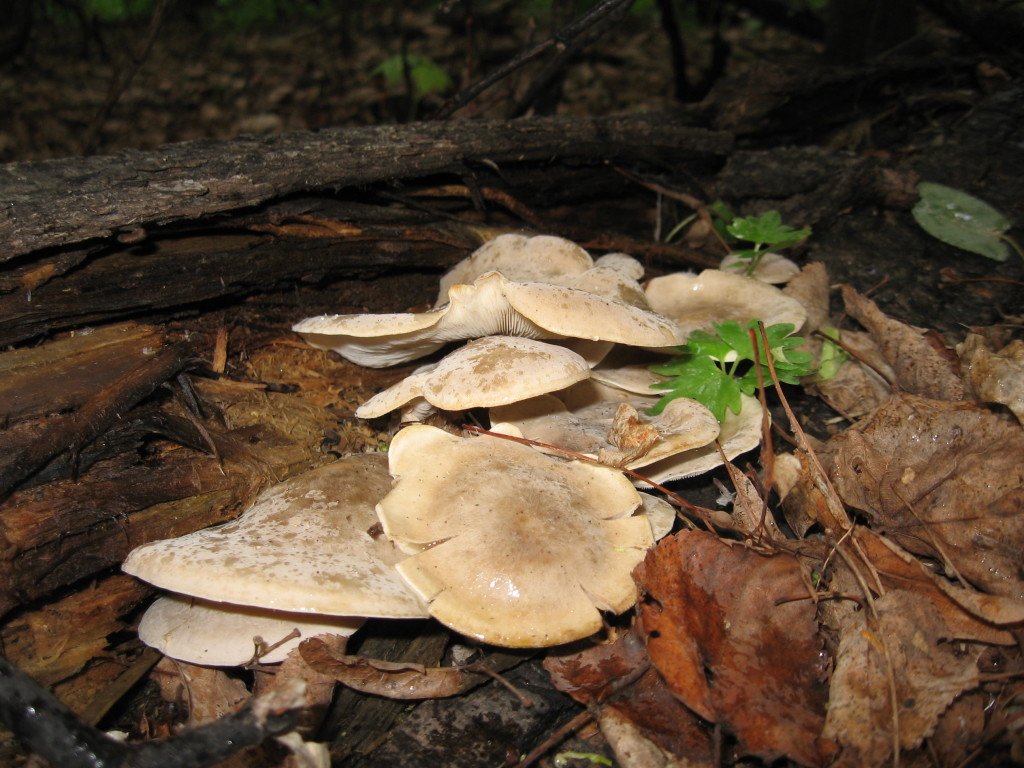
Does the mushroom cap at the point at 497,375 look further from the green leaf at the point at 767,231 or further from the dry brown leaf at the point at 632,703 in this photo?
the green leaf at the point at 767,231

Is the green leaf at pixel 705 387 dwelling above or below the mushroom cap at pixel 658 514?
above

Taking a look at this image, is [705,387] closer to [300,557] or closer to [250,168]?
[300,557]

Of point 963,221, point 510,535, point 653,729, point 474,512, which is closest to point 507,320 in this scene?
point 474,512

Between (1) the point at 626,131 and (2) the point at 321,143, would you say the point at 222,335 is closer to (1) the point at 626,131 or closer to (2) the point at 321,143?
(2) the point at 321,143

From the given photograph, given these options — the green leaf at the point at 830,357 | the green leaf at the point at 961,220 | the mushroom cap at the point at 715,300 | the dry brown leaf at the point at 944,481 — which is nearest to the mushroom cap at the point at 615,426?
the mushroom cap at the point at 715,300

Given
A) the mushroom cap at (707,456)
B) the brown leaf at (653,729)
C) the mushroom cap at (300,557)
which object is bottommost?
the brown leaf at (653,729)

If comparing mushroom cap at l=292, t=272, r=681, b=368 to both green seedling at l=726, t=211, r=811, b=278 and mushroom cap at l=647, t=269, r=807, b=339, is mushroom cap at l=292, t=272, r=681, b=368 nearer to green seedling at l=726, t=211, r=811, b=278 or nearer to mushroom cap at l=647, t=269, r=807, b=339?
mushroom cap at l=647, t=269, r=807, b=339

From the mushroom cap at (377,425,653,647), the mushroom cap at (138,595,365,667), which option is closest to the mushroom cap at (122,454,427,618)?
the mushroom cap at (377,425,653,647)

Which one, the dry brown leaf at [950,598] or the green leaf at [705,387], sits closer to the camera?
the dry brown leaf at [950,598]
